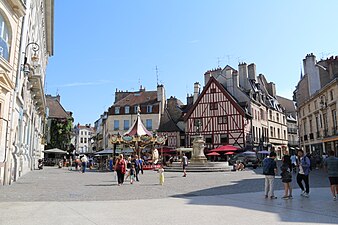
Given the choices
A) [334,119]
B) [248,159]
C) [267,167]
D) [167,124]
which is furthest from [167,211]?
[167,124]

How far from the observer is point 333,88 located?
84.4 feet

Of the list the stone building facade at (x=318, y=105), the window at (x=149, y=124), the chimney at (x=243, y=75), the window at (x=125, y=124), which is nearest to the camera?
the stone building facade at (x=318, y=105)

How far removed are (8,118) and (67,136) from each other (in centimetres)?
3398

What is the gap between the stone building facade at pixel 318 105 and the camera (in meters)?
26.4

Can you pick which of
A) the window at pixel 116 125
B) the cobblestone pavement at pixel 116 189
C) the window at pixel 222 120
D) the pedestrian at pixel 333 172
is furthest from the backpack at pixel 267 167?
the window at pixel 116 125

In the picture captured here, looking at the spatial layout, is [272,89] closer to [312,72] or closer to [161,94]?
[312,72]

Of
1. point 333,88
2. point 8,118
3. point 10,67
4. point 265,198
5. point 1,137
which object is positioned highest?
point 333,88

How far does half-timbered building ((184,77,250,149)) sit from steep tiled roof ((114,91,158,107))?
9.77m

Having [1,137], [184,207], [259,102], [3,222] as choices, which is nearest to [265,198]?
[184,207]

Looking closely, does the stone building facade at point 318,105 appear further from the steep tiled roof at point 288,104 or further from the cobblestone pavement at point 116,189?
the steep tiled roof at point 288,104

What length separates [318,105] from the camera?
30.0 m

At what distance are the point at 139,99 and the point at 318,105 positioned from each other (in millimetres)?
26284

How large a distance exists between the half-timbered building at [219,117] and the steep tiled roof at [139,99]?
9.77 meters

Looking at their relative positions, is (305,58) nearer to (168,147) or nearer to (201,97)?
(201,97)
